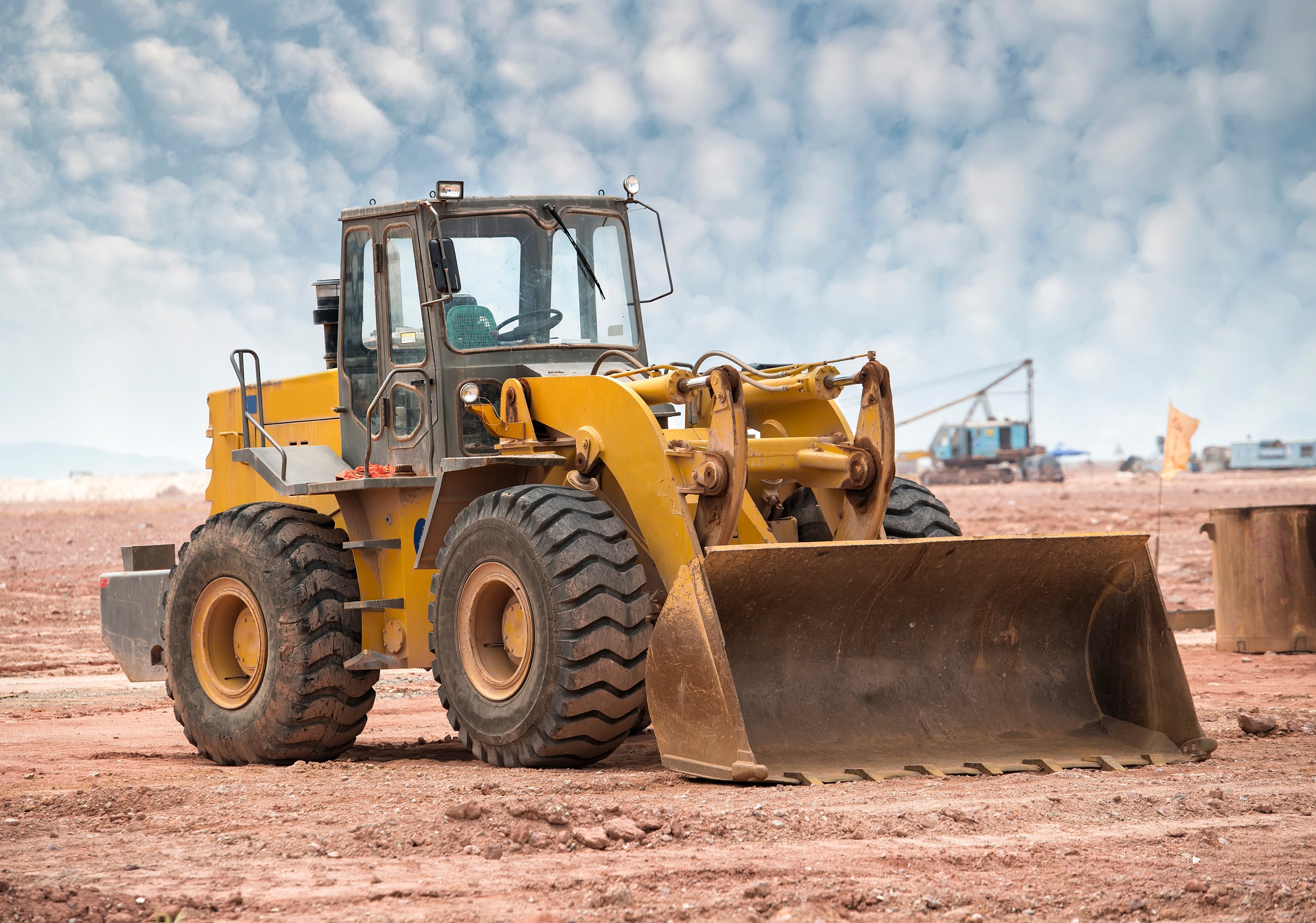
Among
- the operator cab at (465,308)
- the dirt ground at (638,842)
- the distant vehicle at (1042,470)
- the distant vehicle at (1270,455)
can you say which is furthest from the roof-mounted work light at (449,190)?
the distant vehicle at (1270,455)

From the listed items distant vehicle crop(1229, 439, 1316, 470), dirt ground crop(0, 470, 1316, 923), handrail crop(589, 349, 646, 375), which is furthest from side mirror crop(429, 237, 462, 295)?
distant vehicle crop(1229, 439, 1316, 470)

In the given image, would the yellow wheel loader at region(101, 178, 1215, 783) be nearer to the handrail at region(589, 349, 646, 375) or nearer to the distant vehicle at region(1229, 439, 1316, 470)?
the handrail at region(589, 349, 646, 375)

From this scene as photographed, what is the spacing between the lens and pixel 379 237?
350 inches

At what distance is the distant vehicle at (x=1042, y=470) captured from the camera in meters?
74.3

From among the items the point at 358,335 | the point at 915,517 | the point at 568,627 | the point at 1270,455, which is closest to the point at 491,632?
the point at 568,627

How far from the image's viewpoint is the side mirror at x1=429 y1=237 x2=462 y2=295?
27.4 ft

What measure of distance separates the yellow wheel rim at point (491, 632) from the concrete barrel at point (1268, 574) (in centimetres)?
850

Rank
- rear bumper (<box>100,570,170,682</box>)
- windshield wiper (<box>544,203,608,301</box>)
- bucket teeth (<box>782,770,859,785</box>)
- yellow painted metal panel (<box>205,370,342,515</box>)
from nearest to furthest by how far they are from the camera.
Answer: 1. bucket teeth (<box>782,770,859,785</box>)
2. windshield wiper (<box>544,203,608,301</box>)
3. yellow painted metal panel (<box>205,370,342,515</box>)
4. rear bumper (<box>100,570,170,682</box>)

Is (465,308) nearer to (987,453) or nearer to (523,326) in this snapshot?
(523,326)

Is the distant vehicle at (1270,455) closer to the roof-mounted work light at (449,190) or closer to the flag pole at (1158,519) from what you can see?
the flag pole at (1158,519)

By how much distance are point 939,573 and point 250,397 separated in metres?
5.16

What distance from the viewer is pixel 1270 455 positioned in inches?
3620

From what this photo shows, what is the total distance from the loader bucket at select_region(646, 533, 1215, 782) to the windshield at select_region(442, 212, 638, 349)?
2.48 m

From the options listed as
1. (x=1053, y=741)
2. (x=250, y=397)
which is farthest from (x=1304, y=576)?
(x=250, y=397)
